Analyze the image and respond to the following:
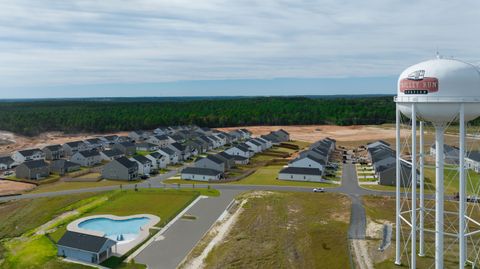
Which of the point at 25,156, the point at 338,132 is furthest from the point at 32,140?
the point at 338,132

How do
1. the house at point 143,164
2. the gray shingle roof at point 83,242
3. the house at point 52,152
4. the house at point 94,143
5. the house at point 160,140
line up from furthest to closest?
the house at point 160,140, the house at point 94,143, the house at point 52,152, the house at point 143,164, the gray shingle roof at point 83,242

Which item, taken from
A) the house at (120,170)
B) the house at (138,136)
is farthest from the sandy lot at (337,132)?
the house at (120,170)

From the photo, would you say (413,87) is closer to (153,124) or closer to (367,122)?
(153,124)

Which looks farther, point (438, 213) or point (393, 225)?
point (393, 225)

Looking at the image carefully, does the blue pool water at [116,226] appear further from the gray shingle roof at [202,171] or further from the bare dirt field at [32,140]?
the bare dirt field at [32,140]

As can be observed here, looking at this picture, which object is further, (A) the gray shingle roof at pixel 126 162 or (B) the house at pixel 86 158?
(B) the house at pixel 86 158

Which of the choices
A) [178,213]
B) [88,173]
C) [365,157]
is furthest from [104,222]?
[365,157]
